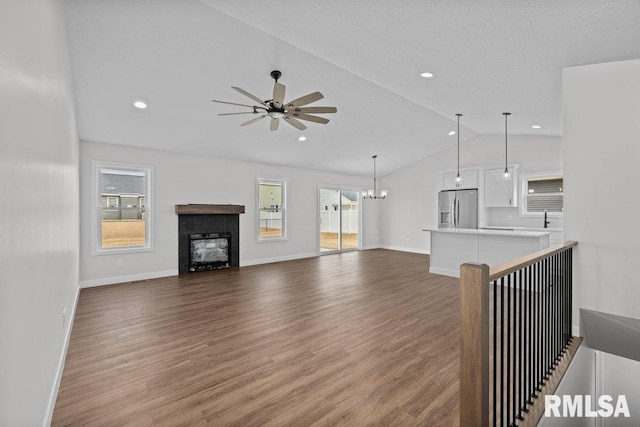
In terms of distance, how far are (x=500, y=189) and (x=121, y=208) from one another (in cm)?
842

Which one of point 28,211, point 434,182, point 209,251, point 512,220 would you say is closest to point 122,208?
point 209,251

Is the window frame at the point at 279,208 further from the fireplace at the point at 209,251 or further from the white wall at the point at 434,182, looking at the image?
the white wall at the point at 434,182

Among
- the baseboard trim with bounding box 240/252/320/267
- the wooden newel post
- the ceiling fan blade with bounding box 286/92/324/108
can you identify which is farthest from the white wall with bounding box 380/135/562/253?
the wooden newel post

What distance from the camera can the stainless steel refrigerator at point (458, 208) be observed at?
8055 millimetres

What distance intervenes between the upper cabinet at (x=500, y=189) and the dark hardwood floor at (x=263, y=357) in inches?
145

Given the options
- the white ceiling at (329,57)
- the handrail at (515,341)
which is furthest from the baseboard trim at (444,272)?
the white ceiling at (329,57)

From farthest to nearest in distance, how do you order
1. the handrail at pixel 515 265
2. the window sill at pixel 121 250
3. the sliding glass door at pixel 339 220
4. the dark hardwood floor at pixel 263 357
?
1. the sliding glass door at pixel 339 220
2. the window sill at pixel 121 250
3. the dark hardwood floor at pixel 263 357
4. the handrail at pixel 515 265

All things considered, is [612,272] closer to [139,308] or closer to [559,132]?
[559,132]

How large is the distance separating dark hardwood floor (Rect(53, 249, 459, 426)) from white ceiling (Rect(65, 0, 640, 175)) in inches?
113

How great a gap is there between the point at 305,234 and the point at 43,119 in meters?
7.05

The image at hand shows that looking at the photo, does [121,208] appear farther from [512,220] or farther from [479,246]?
[512,220]

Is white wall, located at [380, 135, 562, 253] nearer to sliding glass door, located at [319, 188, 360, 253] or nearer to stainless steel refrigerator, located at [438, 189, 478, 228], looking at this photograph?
stainless steel refrigerator, located at [438, 189, 478, 228]

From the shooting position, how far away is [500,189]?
25.1 feet

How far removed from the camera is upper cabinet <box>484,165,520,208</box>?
7445 millimetres
